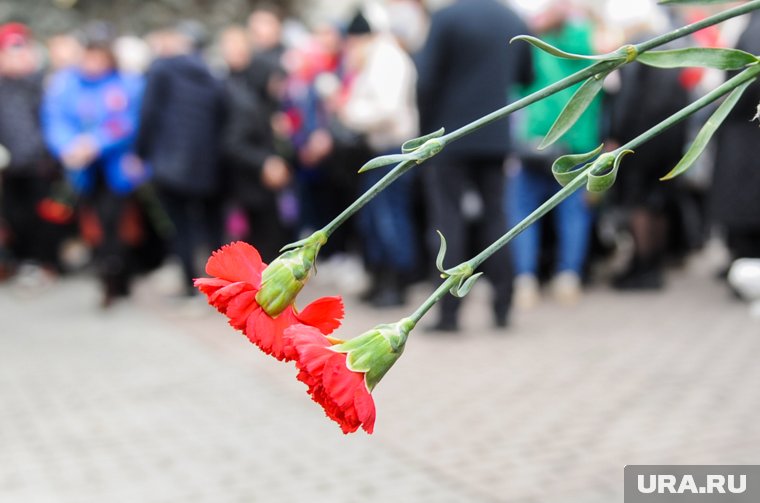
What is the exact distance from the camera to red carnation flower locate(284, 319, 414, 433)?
4.09 feet

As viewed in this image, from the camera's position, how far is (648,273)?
7.85 meters

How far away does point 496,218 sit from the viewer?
20.8 feet

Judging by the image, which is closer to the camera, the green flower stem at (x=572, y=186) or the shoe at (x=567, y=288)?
the green flower stem at (x=572, y=186)

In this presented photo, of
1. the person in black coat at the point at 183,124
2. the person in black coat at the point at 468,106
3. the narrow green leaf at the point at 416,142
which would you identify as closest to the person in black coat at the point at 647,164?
the person in black coat at the point at 468,106

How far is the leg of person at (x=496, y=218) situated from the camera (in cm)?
631

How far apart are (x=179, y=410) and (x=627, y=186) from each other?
4.06 metres

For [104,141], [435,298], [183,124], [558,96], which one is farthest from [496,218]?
[435,298]

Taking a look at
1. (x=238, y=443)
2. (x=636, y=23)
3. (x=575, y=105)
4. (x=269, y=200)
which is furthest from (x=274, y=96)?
(x=575, y=105)

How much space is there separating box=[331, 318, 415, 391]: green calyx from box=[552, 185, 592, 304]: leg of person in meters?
6.25

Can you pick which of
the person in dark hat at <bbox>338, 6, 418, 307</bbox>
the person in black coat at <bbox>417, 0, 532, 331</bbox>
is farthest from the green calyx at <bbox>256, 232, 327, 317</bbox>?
the person in dark hat at <bbox>338, 6, 418, 307</bbox>

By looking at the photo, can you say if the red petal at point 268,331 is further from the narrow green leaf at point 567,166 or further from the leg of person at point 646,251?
the leg of person at point 646,251

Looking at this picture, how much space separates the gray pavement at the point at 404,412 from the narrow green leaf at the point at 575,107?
7.84ft

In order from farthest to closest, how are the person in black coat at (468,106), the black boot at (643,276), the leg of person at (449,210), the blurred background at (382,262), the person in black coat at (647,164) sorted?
the black boot at (643,276)
the person in black coat at (647,164)
the leg of person at (449,210)
the person in black coat at (468,106)
the blurred background at (382,262)

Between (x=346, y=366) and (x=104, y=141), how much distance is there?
7058 millimetres
